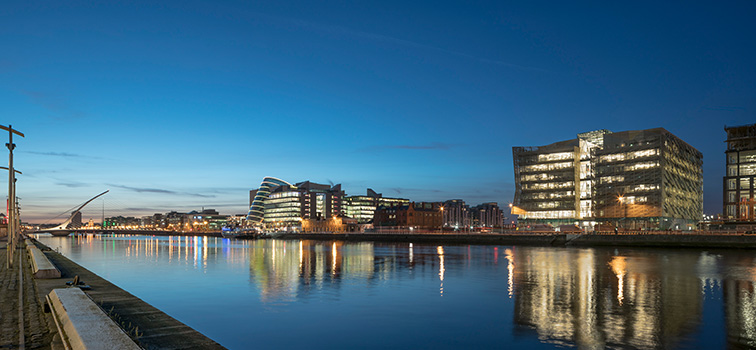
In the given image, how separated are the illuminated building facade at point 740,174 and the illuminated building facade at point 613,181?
13.0 metres

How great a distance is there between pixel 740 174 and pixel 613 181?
1230 inches

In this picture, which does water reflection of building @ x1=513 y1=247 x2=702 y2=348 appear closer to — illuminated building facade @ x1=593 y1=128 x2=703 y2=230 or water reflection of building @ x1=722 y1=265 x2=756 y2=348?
water reflection of building @ x1=722 y1=265 x2=756 y2=348

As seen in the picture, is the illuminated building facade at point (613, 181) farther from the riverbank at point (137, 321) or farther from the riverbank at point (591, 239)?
the riverbank at point (137, 321)

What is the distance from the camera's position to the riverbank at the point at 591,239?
80.9 meters

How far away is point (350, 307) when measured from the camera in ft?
84.4

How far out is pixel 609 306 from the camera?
80.4 ft

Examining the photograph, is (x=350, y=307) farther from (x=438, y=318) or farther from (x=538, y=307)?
(x=538, y=307)

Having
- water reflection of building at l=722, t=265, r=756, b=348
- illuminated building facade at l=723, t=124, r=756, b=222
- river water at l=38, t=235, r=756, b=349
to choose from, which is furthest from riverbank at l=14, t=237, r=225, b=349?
illuminated building facade at l=723, t=124, r=756, b=222

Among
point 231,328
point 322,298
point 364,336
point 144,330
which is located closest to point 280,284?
point 322,298

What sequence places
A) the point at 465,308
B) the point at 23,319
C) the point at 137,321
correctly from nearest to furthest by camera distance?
the point at 23,319
the point at 137,321
the point at 465,308

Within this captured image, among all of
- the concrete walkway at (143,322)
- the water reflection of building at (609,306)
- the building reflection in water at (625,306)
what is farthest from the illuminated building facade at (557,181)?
the concrete walkway at (143,322)

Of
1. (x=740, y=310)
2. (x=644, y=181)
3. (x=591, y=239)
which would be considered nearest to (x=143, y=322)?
(x=740, y=310)

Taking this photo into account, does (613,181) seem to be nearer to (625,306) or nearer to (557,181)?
(557,181)

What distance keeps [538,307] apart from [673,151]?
149116mm
